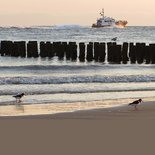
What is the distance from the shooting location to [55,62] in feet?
98.7

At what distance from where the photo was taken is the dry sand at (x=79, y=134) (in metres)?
6.34

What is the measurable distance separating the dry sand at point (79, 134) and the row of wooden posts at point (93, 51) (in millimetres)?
20751

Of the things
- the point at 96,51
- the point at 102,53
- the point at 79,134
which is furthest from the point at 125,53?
the point at 79,134

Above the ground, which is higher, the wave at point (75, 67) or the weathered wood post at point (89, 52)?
the weathered wood post at point (89, 52)

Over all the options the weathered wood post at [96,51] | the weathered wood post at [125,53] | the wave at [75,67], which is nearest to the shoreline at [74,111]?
the wave at [75,67]

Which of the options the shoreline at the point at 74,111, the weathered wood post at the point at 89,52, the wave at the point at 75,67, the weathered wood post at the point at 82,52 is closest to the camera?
the shoreline at the point at 74,111

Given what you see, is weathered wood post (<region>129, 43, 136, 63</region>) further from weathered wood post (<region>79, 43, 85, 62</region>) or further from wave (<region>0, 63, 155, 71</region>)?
weathered wood post (<region>79, 43, 85, 62</region>)

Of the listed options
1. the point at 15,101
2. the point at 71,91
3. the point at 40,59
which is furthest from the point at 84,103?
the point at 40,59

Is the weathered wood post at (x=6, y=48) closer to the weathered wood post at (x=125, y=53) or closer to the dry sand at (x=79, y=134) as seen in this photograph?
the weathered wood post at (x=125, y=53)

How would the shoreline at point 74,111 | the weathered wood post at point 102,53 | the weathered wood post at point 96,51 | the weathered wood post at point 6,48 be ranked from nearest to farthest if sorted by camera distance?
1. the shoreline at point 74,111
2. the weathered wood post at point 102,53
3. the weathered wood post at point 96,51
4. the weathered wood post at point 6,48

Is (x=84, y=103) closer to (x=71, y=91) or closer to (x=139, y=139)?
(x=71, y=91)

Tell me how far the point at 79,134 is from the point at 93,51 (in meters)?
24.6

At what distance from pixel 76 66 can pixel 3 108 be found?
16614 millimetres

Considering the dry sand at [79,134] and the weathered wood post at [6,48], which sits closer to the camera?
the dry sand at [79,134]
